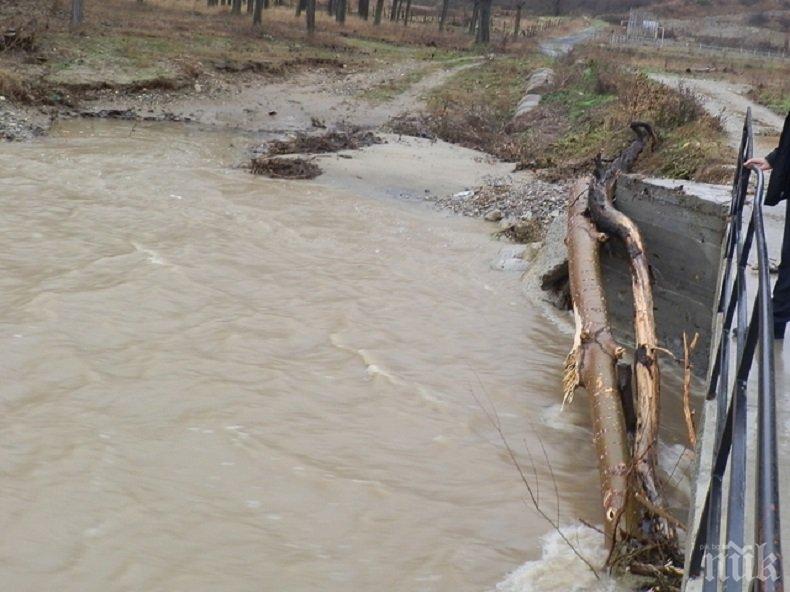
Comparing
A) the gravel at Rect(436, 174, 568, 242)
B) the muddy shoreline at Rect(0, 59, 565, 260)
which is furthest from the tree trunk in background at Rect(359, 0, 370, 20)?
the gravel at Rect(436, 174, 568, 242)

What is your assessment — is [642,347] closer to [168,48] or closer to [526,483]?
[526,483]

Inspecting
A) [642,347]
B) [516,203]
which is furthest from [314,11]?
[642,347]

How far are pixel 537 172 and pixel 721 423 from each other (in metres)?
13.8

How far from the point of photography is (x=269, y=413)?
23.6 feet

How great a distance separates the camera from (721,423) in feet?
13.7

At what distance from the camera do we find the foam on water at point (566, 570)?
16.5 ft

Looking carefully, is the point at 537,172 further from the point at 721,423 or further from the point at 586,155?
the point at 721,423

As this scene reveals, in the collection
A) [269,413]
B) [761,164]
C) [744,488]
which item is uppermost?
[761,164]

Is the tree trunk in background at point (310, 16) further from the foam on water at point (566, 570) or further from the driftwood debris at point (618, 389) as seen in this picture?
the foam on water at point (566, 570)

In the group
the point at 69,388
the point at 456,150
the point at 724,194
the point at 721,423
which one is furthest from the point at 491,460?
the point at 456,150

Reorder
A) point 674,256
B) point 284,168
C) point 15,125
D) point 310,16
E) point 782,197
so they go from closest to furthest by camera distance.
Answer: point 782,197
point 674,256
point 284,168
point 15,125
point 310,16

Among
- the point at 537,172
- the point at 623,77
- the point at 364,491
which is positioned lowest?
the point at 364,491

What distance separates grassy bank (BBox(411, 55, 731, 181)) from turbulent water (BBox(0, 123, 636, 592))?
386 centimetres

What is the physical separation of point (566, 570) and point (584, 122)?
1701 cm
